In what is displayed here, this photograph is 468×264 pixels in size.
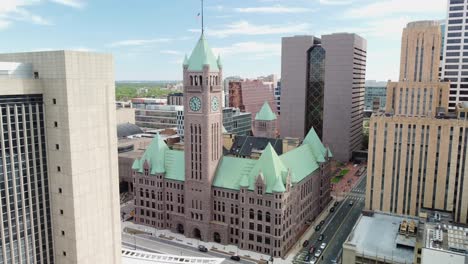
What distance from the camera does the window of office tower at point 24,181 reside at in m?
47.7

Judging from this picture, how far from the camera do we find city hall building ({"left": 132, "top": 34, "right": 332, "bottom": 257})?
102 meters

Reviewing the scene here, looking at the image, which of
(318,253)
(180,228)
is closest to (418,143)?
(318,253)

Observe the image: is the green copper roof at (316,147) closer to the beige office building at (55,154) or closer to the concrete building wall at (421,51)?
the concrete building wall at (421,51)

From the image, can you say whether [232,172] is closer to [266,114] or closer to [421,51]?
[421,51]

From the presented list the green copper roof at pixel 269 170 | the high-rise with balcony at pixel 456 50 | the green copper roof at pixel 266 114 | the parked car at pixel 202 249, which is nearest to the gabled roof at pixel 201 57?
the green copper roof at pixel 269 170

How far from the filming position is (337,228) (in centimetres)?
11931

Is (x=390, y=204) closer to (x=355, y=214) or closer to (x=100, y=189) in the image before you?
(x=355, y=214)

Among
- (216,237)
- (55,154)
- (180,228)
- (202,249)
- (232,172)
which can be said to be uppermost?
(55,154)

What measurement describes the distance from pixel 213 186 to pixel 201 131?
54.1ft

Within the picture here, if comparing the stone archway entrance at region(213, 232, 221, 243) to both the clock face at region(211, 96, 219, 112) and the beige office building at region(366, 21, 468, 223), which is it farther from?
the beige office building at region(366, 21, 468, 223)

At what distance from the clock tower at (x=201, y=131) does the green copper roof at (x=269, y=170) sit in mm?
13113

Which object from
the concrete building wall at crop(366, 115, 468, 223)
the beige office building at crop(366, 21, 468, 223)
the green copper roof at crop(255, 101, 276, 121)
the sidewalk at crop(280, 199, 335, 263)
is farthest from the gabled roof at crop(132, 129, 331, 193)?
the green copper roof at crop(255, 101, 276, 121)

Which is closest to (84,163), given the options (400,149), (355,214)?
(400,149)

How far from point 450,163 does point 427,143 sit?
26.1 feet
